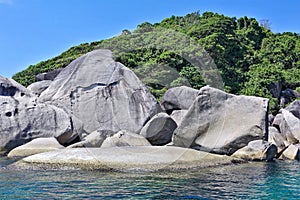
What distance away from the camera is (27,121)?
59.1 ft

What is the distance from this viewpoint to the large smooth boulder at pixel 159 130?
57.3 ft

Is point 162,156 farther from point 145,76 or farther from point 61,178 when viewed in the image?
point 145,76

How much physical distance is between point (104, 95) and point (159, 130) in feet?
10.5

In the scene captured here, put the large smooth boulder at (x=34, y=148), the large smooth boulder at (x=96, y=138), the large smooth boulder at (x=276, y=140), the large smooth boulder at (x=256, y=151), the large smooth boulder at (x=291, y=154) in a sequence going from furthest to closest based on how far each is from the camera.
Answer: the large smooth boulder at (x=276, y=140) → the large smooth boulder at (x=291, y=154) → the large smooth boulder at (x=96, y=138) → the large smooth boulder at (x=34, y=148) → the large smooth boulder at (x=256, y=151)

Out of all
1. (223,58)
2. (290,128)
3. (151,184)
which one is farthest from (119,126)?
(223,58)

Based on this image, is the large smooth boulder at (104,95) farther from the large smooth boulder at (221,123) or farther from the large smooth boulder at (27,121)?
the large smooth boulder at (221,123)

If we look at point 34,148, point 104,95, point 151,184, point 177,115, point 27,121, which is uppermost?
point 104,95

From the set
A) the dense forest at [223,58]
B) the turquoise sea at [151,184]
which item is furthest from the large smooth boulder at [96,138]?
the turquoise sea at [151,184]

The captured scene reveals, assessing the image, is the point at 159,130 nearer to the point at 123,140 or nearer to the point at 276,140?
the point at 123,140

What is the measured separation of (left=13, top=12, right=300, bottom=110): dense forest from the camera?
1509 centimetres

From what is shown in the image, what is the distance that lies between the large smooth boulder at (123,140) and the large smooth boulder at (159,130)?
1.33 meters

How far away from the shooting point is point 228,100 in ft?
52.6

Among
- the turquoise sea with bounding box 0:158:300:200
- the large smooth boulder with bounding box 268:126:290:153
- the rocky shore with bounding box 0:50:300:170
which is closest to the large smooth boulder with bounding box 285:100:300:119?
the large smooth boulder with bounding box 268:126:290:153

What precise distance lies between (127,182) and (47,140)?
725 centimetres
